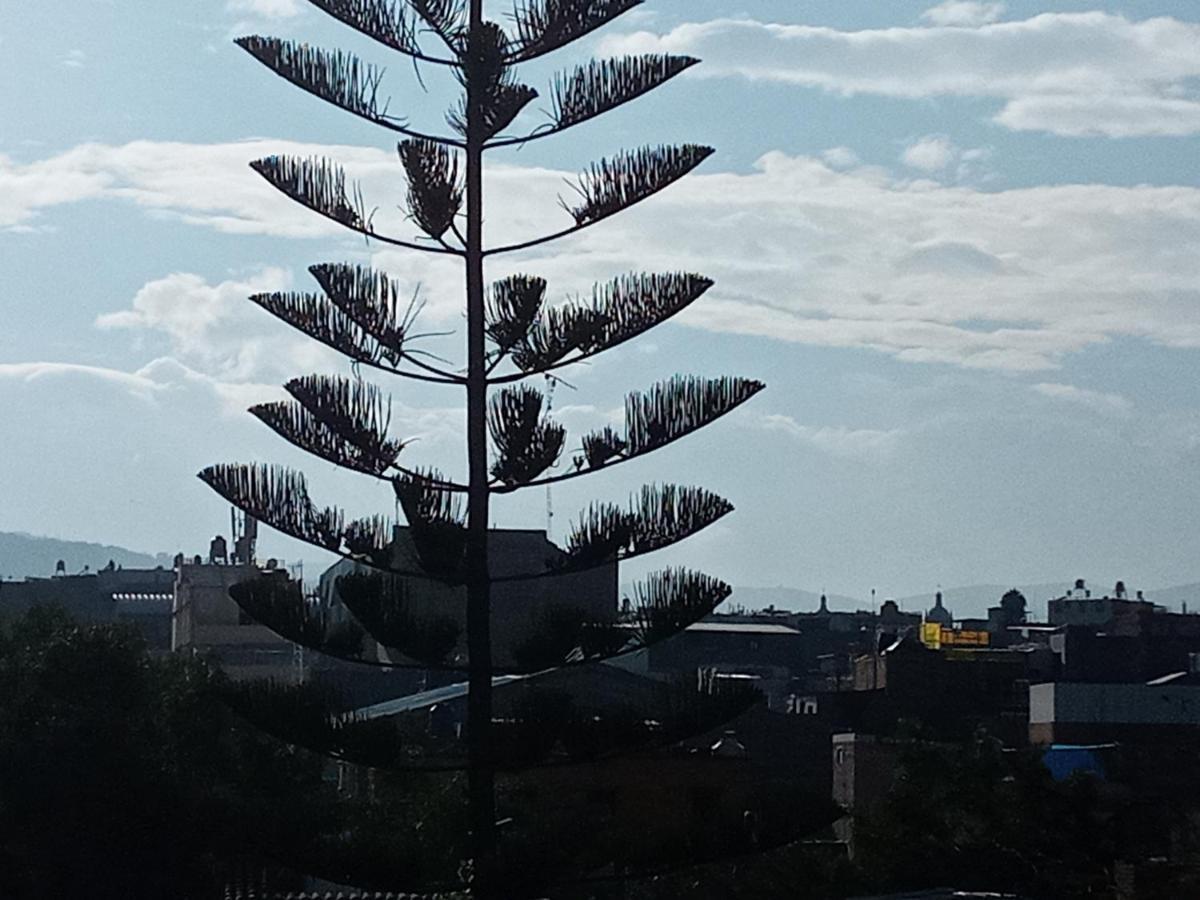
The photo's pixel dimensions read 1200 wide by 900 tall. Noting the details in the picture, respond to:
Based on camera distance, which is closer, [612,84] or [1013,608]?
[612,84]

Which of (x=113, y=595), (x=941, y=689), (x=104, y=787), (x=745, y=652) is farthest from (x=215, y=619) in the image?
(x=104, y=787)

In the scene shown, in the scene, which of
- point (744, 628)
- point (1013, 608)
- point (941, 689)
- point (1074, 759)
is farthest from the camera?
point (1013, 608)

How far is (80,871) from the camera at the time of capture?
24.9 meters

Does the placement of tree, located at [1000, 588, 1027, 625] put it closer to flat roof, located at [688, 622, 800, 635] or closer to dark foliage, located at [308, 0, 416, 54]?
flat roof, located at [688, 622, 800, 635]

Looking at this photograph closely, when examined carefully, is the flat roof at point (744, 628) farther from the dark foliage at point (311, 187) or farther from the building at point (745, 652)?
the dark foliage at point (311, 187)

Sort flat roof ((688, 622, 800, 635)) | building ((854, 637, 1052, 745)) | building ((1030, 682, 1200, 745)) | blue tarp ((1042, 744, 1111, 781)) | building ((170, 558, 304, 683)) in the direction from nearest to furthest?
blue tarp ((1042, 744, 1111, 781)) → building ((1030, 682, 1200, 745)) → building ((854, 637, 1052, 745)) → building ((170, 558, 304, 683)) → flat roof ((688, 622, 800, 635))

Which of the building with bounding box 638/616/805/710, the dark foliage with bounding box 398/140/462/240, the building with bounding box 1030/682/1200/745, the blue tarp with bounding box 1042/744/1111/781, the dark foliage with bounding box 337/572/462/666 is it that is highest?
the dark foliage with bounding box 398/140/462/240

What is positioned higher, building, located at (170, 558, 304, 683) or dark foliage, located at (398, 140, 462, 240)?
dark foliage, located at (398, 140, 462, 240)

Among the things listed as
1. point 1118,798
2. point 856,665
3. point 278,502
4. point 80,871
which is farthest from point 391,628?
point 856,665

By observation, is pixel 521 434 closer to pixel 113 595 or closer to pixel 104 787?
pixel 104 787

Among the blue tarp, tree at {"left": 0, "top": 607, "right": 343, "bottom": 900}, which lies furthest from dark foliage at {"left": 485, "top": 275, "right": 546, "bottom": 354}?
the blue tarp

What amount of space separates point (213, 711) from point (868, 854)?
8792 millimetres

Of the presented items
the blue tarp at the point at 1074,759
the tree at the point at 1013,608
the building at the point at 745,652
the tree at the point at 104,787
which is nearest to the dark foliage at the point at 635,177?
the tree at the point at 104,787

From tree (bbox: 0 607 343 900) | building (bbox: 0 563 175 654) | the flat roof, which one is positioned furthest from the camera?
building (bbox: 0 563 175 654)
